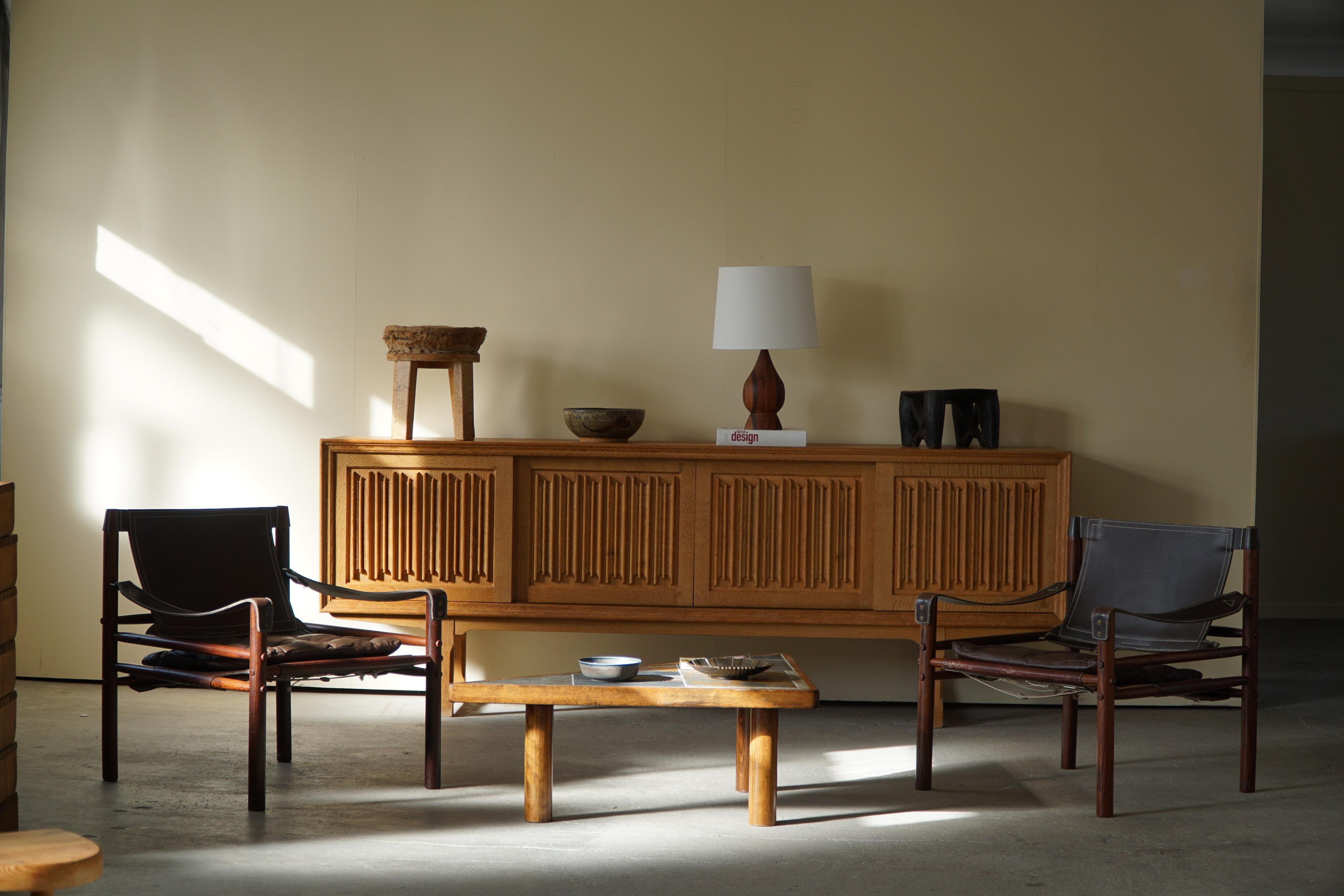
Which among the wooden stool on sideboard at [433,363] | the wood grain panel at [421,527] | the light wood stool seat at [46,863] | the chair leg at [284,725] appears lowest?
the chair leg at [284,725]

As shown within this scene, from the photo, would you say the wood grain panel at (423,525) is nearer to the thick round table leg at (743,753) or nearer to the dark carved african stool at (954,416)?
the thick round table leg at (743,753)

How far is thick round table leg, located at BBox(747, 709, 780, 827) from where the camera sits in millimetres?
3293

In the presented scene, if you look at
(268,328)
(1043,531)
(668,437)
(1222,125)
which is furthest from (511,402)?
(1222,125)

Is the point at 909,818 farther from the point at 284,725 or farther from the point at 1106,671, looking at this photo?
the point at 284,725

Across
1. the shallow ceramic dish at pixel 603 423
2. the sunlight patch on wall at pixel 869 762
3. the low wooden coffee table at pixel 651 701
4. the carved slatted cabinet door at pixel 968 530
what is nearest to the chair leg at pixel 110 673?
the low wooden coffee table at pixel 651 701

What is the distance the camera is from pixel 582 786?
3.73 metres

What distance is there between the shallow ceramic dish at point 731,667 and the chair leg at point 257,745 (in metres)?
1.23

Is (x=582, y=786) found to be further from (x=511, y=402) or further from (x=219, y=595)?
(x=511, y=402)

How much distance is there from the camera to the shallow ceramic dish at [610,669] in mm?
3424

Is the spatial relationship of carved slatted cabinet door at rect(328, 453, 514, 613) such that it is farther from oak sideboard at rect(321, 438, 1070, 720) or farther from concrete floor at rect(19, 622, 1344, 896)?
concrete floor at rect(19, 622, 1344, 896)

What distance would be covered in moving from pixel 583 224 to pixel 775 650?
6.39 feet

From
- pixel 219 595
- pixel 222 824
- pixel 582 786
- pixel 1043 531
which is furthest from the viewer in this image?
pixel 1043 531

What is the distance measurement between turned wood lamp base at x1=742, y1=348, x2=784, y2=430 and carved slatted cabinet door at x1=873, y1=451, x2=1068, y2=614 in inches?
19.7

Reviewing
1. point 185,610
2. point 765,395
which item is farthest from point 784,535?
point 185,610
